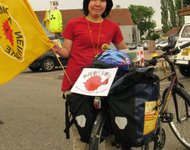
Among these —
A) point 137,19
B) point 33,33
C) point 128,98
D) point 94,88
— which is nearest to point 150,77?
point 128,98

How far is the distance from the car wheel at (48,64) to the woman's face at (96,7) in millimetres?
12513

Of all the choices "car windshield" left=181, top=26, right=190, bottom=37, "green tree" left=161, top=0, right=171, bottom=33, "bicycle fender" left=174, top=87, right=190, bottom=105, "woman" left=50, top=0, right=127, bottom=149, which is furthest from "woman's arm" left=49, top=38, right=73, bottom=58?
"green tree" left=161, top=0, right=171, bottom=33

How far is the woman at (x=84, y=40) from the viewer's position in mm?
2471

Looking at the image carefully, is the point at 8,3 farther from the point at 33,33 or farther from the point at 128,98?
the point at 128,98

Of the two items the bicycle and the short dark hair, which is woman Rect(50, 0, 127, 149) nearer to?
the short dark hair

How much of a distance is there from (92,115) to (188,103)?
141 centimetres

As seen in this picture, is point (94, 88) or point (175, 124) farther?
point (175, 124)

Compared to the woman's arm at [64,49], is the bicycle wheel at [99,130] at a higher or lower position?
lower

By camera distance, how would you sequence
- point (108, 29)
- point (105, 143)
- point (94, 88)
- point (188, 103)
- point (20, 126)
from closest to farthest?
point (94, 88)
point (105, 143)
point (108, 29)
point (188, 103)
point (20, 126)

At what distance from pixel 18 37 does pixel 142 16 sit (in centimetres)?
9629

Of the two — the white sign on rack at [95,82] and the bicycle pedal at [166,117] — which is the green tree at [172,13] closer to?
the bicycle pedal at [166,117]

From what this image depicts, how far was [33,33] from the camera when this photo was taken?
2.43 meters

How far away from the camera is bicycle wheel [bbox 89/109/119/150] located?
1927 mm

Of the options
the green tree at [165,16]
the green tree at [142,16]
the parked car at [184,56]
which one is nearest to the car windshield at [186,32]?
the parked car at [184,56]
